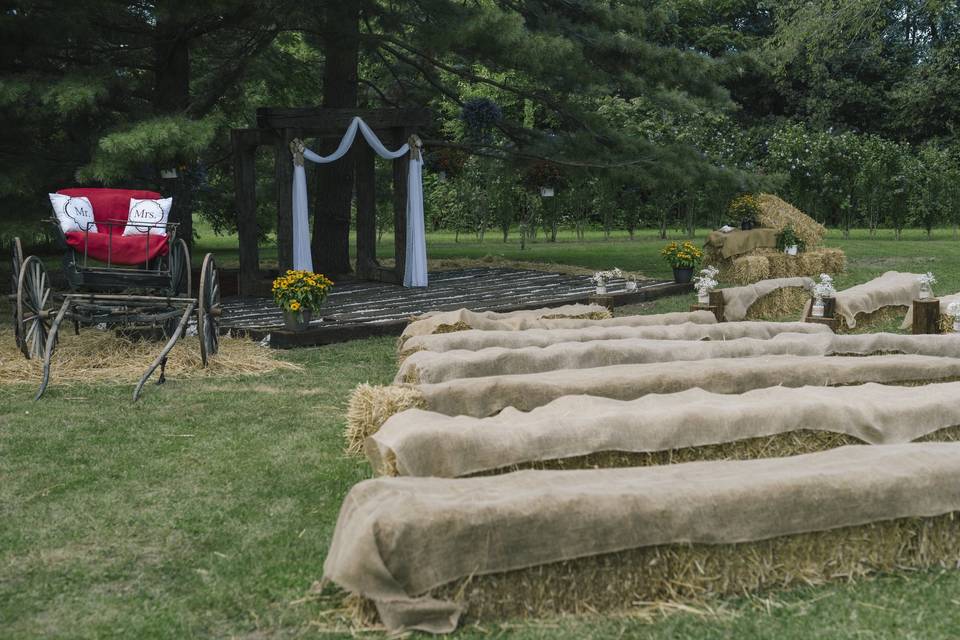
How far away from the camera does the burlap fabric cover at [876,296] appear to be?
9.30 m

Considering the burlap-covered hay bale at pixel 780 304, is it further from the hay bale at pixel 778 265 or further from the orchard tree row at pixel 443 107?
the orchard tree row at pixel 443 107

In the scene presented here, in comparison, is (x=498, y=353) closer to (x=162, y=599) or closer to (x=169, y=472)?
(x=169, y=472)

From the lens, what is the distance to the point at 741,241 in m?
14.4

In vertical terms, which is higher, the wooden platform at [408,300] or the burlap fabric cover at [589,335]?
the burlap fabric cover at [589,335]

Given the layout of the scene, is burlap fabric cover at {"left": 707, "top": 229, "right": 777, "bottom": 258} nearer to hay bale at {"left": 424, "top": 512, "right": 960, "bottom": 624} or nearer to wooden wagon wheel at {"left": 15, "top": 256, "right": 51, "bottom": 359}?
wooden wagon wheel at {"left": 15, "top": 256, "right": 51, "bottom": 359}

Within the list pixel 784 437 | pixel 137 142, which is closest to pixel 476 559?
pixel 784 437

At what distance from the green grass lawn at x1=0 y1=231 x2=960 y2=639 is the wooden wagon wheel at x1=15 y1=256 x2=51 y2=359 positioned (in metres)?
0.77

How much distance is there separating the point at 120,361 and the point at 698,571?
5.68 metres

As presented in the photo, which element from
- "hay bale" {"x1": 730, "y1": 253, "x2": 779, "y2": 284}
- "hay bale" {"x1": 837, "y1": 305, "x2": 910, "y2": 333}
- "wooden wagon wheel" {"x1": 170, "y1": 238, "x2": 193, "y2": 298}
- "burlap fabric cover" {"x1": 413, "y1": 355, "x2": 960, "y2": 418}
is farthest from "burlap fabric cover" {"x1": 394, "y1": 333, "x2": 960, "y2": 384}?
"hay bale" {"x1": 730, "y1": 253, "x2": 779, "y2": 284}

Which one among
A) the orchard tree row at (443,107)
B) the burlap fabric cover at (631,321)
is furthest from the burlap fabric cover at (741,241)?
the burlap fabric cover at (631,321)

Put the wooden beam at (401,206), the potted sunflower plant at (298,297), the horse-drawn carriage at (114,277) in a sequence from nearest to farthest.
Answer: the horse-drawn carriage at (114,277) < the potted sunflower plant at (298,297) < the wooden beam at (401,206)

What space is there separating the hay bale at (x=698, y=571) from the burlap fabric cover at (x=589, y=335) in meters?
3.08

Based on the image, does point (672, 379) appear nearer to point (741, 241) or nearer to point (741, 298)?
point (741, 298)

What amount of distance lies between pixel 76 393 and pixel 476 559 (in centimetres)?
457
